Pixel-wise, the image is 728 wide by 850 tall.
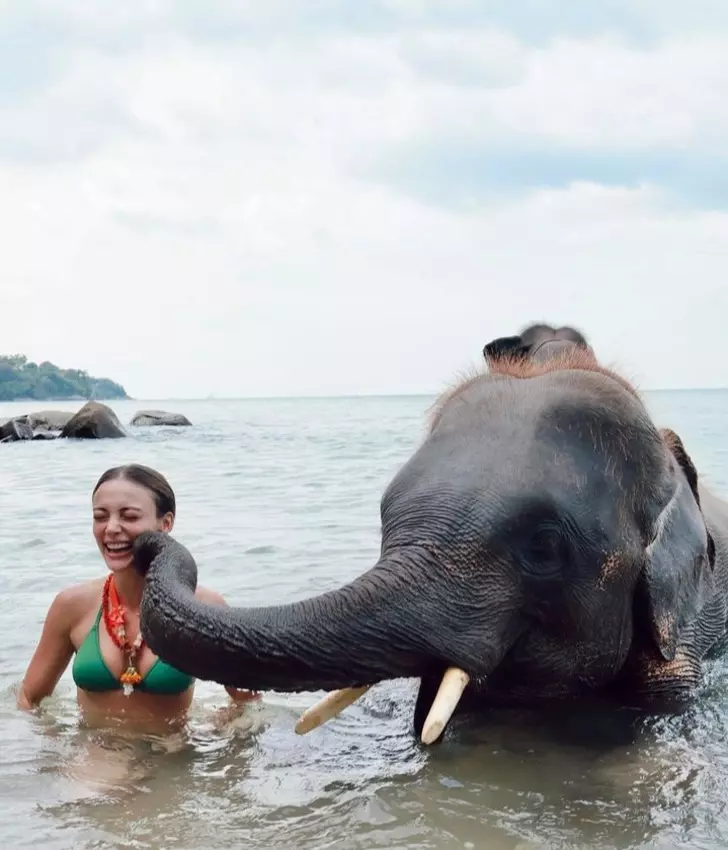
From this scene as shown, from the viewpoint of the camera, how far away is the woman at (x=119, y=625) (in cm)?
488

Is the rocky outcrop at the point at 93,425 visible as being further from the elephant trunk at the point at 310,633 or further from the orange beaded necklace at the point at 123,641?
the elephant trunk at the point at 310,633

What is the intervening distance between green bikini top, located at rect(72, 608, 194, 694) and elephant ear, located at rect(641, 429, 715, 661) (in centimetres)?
200

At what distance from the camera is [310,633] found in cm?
354

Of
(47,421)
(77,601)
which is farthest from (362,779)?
(47,421)

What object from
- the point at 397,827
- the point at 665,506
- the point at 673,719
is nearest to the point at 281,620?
the point at 397,827

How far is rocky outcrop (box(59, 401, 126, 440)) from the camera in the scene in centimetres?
3547

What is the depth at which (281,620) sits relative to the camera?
11.6ft

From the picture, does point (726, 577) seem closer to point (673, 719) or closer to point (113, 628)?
point (673, 719)

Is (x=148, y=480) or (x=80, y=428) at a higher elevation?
(x=148, y=480)

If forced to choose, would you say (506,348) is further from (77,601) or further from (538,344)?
(77,601)

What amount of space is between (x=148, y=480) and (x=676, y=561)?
222 centimetres

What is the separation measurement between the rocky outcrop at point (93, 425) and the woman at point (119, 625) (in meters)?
30.8

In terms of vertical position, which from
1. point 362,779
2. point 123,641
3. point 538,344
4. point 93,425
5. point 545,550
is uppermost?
point 538,344

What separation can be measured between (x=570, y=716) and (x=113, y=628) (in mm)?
1971
